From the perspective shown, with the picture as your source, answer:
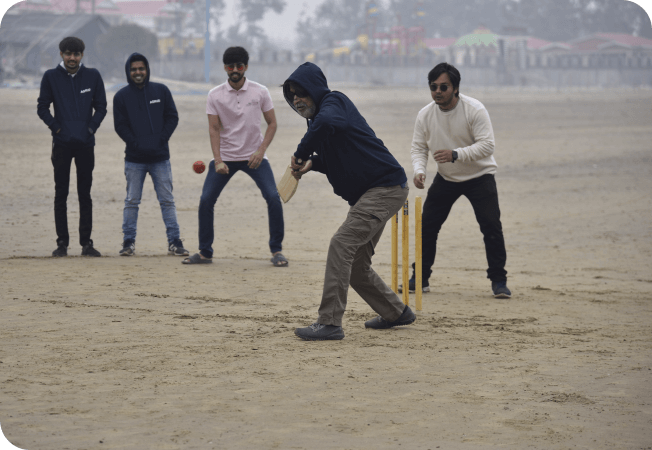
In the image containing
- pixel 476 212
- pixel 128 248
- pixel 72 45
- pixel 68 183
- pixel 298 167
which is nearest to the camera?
pixel 298 167

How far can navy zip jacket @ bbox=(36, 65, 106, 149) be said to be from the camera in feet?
26.7

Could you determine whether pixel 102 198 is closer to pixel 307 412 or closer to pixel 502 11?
pixel 307 412

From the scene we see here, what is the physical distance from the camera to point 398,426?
149 inches

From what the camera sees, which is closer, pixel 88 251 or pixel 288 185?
pixel 288 185

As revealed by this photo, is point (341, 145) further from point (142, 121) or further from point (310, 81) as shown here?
point (142, 121)

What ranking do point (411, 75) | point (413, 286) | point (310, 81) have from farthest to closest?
point (411, 75) < point (413, 286) < point (310, 81)

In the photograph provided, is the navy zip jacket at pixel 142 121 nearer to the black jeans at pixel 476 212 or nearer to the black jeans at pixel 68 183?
the black jeans at pixel 68 183

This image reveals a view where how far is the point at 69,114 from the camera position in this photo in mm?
8172

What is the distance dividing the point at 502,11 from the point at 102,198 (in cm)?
10368

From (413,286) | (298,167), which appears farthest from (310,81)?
(413,286)

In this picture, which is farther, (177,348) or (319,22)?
(319,22)

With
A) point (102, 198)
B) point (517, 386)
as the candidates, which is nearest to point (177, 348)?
point (517, 386)

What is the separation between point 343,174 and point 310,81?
67cm

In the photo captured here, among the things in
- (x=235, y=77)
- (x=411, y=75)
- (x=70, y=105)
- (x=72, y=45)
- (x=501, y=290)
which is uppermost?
(x=411, y=75)
